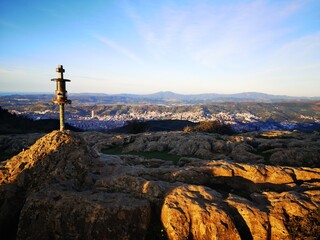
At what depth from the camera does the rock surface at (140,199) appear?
891 cm

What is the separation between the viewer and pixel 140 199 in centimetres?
1021

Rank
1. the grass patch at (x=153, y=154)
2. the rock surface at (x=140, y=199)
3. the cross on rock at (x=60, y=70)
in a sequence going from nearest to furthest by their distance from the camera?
1. the rock surface at (x=140, y=199)
2. the cross on rock at (x=60, y=70)
3. the grass patch at (x=153, y=154)

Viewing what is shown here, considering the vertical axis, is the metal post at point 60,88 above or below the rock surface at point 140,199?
above

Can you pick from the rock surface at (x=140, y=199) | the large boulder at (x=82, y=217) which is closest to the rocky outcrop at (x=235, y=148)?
the rock surface at (x=140, y=199)

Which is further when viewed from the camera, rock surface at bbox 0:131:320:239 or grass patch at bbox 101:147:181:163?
grass patch at bbox 101:147:181:163

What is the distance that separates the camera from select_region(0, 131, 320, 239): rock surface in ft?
Answer: 29.2

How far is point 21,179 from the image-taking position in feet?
36.1

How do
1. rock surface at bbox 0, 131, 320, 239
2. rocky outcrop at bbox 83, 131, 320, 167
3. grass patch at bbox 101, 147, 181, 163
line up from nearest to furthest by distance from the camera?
rock surface at bbox 0, 131, 320, 239
rocky outcrop at bbox 83, 131, 320, 167
grass patch at bbox 101, 147, 181, 163

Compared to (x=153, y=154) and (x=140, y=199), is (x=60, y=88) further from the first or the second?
(x=153, y=154)

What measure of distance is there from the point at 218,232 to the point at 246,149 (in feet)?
54.9

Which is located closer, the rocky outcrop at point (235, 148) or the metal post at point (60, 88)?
the metal post at point (60, 88)

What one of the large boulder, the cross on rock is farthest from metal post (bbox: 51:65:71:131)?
the large boulder

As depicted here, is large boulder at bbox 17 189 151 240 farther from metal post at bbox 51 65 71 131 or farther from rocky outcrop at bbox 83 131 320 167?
rocky outcrop at bbox 83 131 320 167

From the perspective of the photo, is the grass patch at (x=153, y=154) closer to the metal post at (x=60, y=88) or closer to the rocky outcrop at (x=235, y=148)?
the rocky outcrop at (x=235, y=148)
